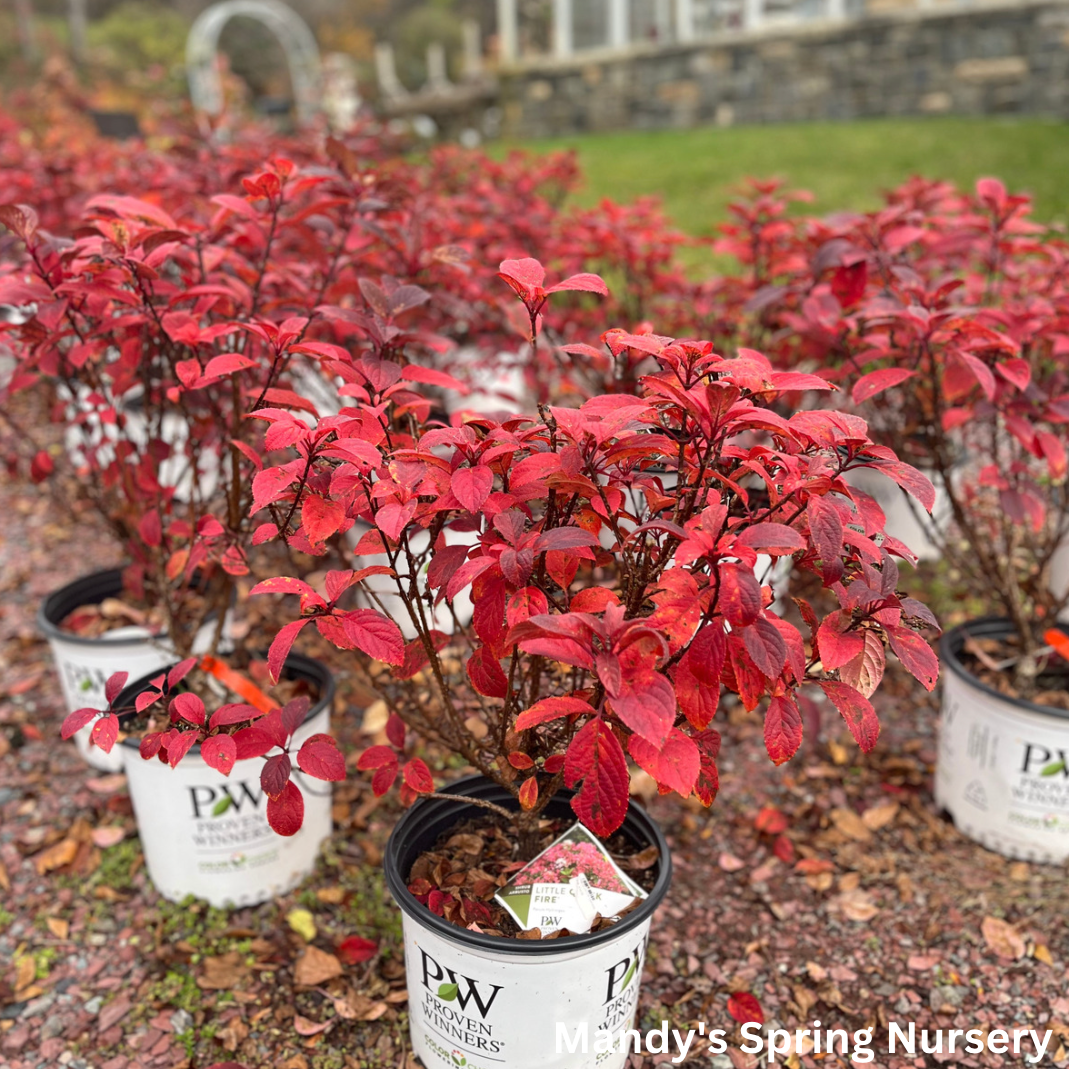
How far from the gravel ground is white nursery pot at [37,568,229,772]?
179mm

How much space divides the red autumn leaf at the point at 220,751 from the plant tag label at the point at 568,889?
1.43 ft

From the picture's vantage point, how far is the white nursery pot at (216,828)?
169 centimetres

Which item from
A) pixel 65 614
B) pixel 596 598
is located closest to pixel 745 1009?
pixel 596 598

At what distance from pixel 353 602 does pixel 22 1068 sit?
143 cm

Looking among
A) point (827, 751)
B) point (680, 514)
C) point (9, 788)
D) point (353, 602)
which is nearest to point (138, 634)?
point (9, 788)

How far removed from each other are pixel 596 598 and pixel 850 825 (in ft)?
4.03

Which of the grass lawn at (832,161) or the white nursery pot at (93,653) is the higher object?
the grass lawn at (832,161)

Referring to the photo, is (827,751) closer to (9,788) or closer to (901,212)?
(901,212)

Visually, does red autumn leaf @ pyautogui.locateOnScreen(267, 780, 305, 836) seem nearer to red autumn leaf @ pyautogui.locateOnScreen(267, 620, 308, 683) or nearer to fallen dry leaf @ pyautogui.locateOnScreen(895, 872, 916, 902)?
red autumn leaf @ pyautogui.locateOnScreen(267, 620, 308, 683)

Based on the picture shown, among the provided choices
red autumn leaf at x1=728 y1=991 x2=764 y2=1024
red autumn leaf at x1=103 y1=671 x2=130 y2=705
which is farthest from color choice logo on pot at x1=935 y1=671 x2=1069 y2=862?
red autumn leaf at x1=103 y1=671 x2=130 y2=705

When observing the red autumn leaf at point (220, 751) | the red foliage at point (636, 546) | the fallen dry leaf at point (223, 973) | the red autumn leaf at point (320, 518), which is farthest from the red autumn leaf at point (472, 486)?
the fallen dry leaf at point (223, 973)

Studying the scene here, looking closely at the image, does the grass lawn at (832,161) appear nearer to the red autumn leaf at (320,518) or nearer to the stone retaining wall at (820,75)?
the stone retaining wall at (820,75)

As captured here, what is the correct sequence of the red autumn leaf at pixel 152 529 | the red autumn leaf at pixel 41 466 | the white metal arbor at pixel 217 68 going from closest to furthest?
the red autumn leaf at pixel 152 529, the red autumn leaf at pixel 41 466, the white metal arbor at pixel 217 68

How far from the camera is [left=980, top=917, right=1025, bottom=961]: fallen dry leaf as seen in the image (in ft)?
5.57
